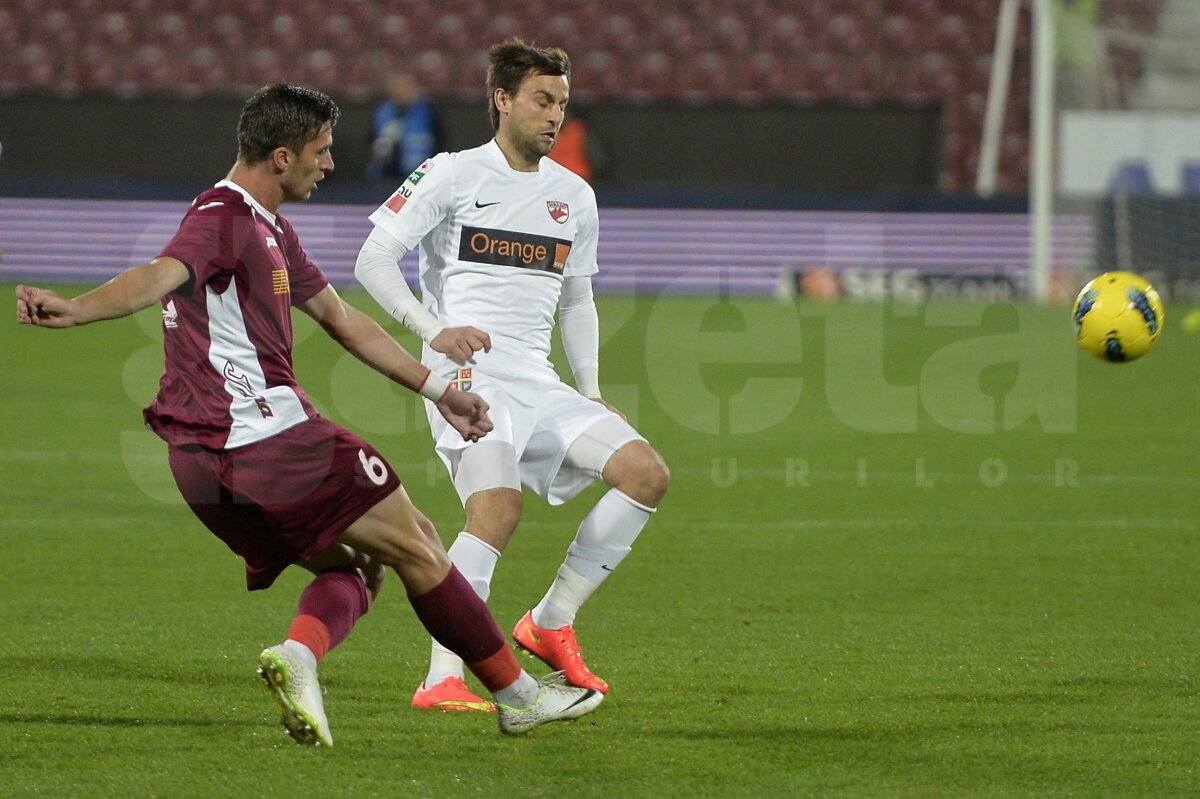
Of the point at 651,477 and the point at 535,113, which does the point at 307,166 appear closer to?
the point at 535,113

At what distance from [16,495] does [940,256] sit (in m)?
14.4

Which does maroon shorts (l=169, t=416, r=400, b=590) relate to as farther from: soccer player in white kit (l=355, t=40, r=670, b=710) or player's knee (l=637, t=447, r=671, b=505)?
player's knee (l=637, t=447, r=671, b=505)

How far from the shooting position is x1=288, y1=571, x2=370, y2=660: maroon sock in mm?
4289

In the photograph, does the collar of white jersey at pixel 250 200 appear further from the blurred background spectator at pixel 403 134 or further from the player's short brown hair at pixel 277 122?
the blurred background spectator at pixel 403 134

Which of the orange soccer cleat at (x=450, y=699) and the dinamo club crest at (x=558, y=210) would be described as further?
the dinamo club crest at (x=558, y=210)

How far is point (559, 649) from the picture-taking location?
5.07m

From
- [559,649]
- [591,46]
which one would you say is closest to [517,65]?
[559,649]

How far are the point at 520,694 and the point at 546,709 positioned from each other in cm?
8

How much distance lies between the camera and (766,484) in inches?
366

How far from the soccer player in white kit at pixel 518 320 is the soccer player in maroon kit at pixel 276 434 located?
0.59 metres

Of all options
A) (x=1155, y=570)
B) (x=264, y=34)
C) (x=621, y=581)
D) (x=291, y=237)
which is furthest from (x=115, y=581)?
(x=264, y=34)

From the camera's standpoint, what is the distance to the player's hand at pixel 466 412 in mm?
4418

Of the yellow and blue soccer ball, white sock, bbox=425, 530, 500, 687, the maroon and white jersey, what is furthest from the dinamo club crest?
the yellow and blue soccer ball

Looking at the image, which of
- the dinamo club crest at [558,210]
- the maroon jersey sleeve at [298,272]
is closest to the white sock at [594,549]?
the dinamo club crest at [558,210]
